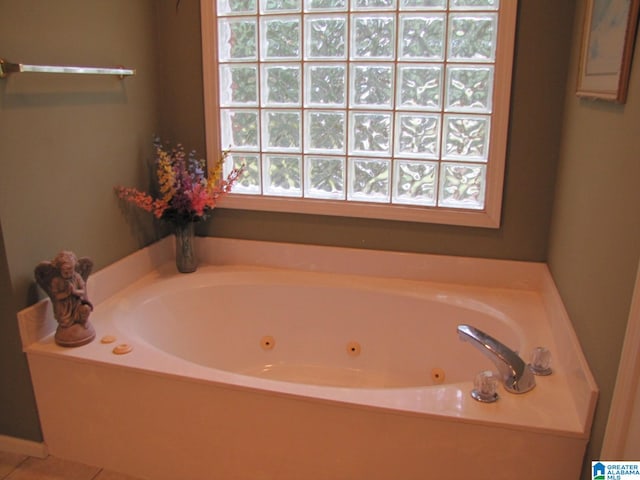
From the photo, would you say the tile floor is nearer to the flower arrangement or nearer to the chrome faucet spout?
the flower arrangement

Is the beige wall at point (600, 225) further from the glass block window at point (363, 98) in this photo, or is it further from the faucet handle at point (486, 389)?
the glass block window at point (363, 98)

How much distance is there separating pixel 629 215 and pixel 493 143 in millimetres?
1018

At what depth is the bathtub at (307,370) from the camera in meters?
1.63

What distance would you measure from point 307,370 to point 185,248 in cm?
78

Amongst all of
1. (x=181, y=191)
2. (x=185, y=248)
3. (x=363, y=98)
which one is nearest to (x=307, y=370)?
(x=185, y=248)

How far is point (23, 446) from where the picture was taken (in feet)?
6.88

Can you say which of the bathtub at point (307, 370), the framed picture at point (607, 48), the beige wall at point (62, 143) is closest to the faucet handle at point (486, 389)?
the bathtub at point (307, 370)

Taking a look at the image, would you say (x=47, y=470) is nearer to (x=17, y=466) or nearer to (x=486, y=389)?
(x=17, y=466)

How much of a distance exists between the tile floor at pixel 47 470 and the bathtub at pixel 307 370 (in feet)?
0.13

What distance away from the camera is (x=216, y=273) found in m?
2.63

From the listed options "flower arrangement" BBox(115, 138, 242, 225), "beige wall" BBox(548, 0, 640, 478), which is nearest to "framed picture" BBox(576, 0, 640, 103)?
"beige wall" BBox(548, 0, 640, 478)

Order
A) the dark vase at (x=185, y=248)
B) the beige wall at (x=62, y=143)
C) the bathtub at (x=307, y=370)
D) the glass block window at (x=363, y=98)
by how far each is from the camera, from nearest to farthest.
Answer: the bathtub at (x=307, y=370), the beige wall at (x=62, y=143), the glass block window at (x=363, y=98), the dark vase at (x=185, y=248)

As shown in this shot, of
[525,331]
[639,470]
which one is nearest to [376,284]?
[525,331]

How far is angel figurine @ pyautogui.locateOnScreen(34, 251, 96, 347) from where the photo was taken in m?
1.89
